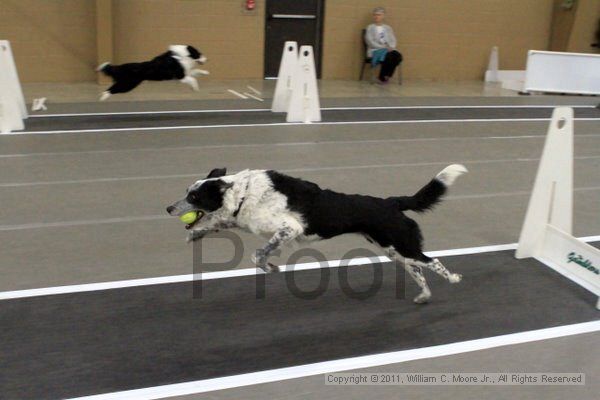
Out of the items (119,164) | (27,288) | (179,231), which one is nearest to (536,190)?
(179,231)

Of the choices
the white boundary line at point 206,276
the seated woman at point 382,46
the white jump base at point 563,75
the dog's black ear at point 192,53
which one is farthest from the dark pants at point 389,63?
the white boundary line at point 206,276

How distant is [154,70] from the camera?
929cm

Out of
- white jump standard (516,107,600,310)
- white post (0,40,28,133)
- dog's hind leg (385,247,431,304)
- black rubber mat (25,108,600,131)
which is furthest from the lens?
black rubber mat (25,108,600,131)

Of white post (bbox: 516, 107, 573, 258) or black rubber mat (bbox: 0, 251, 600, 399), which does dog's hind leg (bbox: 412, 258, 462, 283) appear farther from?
white post (bbox: 516, 107, 573, 258)

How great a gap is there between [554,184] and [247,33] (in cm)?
980

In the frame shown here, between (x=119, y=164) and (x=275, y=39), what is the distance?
296 inches

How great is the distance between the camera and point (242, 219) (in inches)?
131

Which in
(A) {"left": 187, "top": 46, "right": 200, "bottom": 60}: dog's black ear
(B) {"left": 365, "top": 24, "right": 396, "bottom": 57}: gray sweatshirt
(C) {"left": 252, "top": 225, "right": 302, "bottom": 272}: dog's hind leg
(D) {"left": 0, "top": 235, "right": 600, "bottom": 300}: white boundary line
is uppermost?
(B) {"left": 365, "top": 24, "right": 396, "bottom": 57}: gray sweatshirt

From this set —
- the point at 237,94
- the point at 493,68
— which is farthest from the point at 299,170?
the point at 493,68

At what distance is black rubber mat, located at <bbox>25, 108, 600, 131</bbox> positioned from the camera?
872 cm

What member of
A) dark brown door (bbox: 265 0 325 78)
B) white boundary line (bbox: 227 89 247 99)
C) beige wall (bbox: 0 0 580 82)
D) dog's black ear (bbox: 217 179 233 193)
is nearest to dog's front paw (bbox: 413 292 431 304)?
dog's black ear (bbox: 217 179 233 193)

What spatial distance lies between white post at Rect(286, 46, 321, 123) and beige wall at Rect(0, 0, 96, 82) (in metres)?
5.08

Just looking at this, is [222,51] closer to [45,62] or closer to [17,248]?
[45,62]

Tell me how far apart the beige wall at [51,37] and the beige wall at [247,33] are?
18 mm
